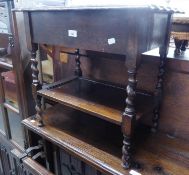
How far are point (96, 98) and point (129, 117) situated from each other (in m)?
0.25

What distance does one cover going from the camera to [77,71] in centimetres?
118

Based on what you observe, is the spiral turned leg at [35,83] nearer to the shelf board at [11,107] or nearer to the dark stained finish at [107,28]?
the dark stained finish at [107,28]

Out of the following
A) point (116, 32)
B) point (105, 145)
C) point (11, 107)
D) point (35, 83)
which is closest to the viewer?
point (116, 32)

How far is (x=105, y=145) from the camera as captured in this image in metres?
0.88

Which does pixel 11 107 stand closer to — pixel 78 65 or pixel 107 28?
pixel 78 65

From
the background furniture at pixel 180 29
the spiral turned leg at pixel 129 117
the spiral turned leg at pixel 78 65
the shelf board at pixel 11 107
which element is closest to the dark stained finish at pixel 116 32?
the spiral turned leg at pixel 129 117

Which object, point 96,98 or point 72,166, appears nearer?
point 96,98

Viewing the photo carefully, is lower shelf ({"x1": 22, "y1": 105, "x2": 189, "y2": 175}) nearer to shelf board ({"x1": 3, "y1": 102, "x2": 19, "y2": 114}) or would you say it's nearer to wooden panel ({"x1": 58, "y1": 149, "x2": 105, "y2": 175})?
wooden panel ({"x1": 58, "y1": 149, "x2": 105, "y2": 175})

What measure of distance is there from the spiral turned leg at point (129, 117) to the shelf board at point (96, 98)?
0.03 metres

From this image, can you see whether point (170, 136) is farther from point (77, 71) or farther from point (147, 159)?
point (77, 71)

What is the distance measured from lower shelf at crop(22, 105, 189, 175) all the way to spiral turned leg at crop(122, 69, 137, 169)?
6 cm

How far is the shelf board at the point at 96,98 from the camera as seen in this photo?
79 centimetres

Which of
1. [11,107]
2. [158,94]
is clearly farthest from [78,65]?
[11,107]

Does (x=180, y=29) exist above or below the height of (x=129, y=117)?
above
